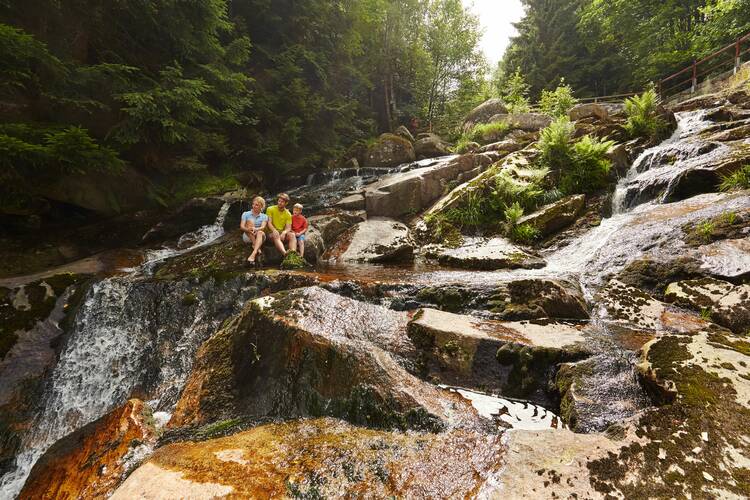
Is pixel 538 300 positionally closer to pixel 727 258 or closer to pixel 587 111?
pixel 727 258

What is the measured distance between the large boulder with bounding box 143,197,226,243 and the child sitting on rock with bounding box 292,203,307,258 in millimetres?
3554

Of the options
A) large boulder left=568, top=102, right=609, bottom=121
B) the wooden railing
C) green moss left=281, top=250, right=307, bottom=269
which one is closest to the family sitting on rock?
green moss left=281, top=250, right=307, bottom=269

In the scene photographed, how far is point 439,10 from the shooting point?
2253cm

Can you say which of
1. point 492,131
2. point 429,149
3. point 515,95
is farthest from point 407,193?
point 515,95

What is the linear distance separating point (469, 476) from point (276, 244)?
5.92 m

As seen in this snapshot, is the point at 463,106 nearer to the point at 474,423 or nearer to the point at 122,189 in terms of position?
the point at 122,189

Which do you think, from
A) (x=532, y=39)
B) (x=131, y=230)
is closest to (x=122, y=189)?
(x=131, y=230)

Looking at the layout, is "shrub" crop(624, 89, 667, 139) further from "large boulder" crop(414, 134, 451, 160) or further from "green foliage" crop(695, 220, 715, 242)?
"large boulder" crop(414, 134, 451, 160)

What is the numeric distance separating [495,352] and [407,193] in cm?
753

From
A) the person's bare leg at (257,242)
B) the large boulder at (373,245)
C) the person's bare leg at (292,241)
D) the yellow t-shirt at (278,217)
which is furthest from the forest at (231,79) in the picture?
the large boulder at (373,245)

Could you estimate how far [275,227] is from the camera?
7.25 m

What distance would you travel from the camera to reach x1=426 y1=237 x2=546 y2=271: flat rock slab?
247 inches

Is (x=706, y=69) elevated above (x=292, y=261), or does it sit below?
above

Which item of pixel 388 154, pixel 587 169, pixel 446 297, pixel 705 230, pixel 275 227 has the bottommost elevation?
pixel 446 297
